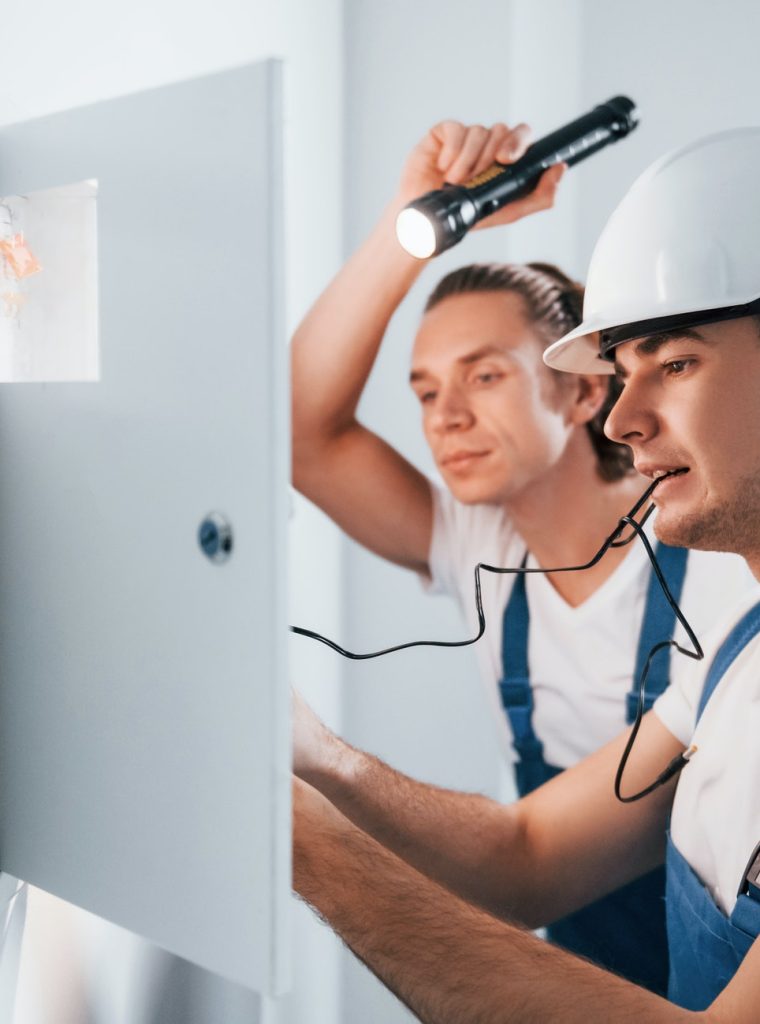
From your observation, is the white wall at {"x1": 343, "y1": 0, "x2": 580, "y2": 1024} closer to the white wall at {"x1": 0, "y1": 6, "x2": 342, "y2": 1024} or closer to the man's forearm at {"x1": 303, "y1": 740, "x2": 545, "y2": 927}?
the white wall at {"x1": 0, "y1": 6, "x2": 342, "y2": 1024}

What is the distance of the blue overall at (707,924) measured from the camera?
37.1 inches

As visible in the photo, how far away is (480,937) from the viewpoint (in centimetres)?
86

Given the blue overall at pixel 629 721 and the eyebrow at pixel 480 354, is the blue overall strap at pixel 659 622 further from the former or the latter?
the eyebrow at pixel 480 354

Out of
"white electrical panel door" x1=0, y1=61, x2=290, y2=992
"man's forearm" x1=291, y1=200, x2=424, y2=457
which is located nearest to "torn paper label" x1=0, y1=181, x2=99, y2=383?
"white electrical panel door" x1=0, y1=61, x2=290, y2=992

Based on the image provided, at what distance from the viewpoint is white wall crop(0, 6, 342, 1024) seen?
952 mm

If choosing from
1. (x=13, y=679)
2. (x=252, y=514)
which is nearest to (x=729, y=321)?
(x=252, y=514)

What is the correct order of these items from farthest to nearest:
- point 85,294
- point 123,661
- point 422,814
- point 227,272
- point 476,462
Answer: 1. point 476,462
2. point 422,814
3. point 85,294
4. point 123,661
5. point 227,272

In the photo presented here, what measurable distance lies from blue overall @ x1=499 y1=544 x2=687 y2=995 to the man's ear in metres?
0.27

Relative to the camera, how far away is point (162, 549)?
60cm

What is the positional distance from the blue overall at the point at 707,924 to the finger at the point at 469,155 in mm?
674

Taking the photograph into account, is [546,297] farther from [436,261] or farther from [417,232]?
[417,232]

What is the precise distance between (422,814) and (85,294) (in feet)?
2.45

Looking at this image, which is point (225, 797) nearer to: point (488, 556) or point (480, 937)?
point (480, 937)

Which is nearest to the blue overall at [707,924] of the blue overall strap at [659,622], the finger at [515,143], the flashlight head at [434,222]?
the blue overall strap at [659,622]
